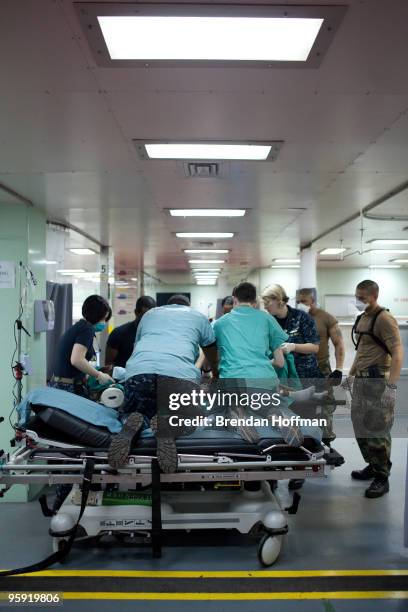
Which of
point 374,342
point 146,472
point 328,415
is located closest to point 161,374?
point 146,472

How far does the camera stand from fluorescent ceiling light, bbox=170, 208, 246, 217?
17.8ft

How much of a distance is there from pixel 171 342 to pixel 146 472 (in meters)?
0.82

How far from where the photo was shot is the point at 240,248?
8.54 metres

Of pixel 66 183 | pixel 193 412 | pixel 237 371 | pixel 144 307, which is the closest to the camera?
pixel 193 412

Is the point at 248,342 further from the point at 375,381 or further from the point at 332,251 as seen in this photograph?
the point at 332,251

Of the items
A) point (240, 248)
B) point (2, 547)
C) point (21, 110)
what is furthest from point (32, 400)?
point (240, 248)

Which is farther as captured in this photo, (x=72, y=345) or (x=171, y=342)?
(x=72, y=345)

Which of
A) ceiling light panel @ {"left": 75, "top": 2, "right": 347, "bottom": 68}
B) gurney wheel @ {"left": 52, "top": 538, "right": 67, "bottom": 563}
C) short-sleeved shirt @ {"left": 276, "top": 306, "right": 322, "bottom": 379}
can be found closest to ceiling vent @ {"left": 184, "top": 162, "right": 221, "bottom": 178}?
short-sleeved shirt @ {"left": 276, "top": 306, "right": 322, "bottom": 379}

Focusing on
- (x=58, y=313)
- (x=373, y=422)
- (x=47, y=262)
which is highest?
(x=47, y=262)

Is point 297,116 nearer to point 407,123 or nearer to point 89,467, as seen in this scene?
point 407,123

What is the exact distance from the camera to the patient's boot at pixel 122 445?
111 inches

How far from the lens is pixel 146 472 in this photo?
290 cm

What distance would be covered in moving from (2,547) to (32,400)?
1222 millimetres

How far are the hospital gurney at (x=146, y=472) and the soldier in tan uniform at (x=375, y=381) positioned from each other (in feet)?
4.86
